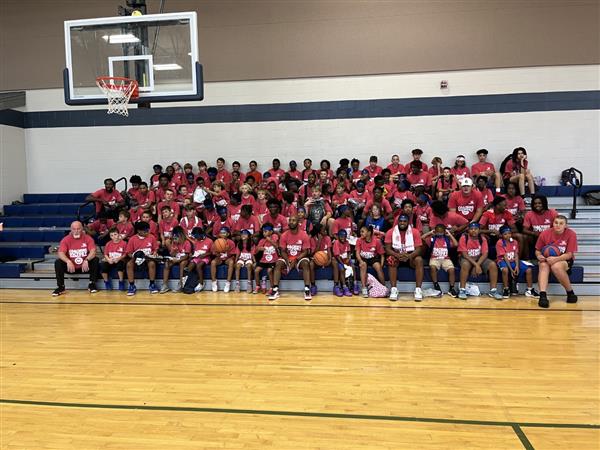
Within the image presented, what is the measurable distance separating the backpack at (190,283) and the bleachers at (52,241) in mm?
274

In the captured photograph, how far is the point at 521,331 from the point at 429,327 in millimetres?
956

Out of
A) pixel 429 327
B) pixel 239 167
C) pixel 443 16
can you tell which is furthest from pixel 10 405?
pixel 443 16

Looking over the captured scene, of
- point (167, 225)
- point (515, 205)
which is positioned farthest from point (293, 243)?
point (515, 205)

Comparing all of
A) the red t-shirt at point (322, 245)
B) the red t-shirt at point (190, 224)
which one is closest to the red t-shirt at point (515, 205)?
the red t-shirt at point (322, 245)

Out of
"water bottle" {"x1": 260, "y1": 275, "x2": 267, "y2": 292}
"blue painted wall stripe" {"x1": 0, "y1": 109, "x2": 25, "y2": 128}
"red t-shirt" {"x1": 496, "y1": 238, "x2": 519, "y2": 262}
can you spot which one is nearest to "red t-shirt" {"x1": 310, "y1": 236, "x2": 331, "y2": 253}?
"water bottle" {"x1": 260, "y1": 275, "x2": 267, "y2": 292}

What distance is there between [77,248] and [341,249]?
437cm

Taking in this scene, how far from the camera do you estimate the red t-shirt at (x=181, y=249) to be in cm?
698

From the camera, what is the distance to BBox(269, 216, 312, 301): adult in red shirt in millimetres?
6309

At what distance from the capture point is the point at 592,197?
8562 millimetres

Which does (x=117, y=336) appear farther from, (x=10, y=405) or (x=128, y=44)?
(x=128, y=44)

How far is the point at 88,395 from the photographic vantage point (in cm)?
333

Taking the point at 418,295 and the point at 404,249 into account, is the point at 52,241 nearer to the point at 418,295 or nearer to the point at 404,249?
the point at 404,249

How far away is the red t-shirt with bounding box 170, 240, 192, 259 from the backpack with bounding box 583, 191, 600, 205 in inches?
310

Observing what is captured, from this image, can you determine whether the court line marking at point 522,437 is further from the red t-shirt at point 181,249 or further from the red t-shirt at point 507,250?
the red t-shirt at point 181,249
